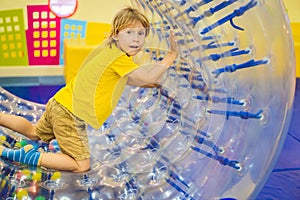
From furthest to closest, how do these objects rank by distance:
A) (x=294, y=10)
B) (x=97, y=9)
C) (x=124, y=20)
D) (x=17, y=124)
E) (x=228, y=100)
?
(x=294, y=10) → (x=97, y=9) → (x=17, y=124) → (x=124, y=20) → (x=228, y=100)

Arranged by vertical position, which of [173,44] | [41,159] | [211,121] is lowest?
[41,159]

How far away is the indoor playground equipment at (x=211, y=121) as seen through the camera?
0.84 meters

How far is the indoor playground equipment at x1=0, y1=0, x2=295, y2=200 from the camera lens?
2.77ft

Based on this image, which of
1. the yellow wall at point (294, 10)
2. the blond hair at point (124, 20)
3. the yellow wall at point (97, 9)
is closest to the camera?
the blond hair at point (124, 20)

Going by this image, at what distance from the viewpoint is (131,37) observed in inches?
38.3

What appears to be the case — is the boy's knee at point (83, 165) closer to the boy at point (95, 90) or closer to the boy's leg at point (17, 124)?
the boy at point (95, 90)

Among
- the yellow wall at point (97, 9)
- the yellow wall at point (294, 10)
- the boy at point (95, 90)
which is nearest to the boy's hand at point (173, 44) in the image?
the boy at point (95, 90)

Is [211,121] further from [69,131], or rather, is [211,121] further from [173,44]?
[69,131]

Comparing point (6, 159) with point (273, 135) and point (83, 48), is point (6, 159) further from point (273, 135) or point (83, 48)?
point (83, 48)

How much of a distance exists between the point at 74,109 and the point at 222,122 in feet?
1.20

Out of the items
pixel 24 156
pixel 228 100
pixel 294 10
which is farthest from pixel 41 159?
pixel 294 10

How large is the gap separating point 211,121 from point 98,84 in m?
0.28

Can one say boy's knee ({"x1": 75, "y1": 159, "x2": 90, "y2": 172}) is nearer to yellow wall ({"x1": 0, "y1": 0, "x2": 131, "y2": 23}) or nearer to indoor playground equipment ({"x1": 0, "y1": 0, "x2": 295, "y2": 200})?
indoor playground equipment ({"x1": 0, "y1": 0, "x2": 295, "y2": 200})

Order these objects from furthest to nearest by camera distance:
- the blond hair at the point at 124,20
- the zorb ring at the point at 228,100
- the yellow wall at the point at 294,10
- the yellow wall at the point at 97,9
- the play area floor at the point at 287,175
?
the yellow wall at the point at 294,10
the yellow wall at the point at 97,9
the play area floor at the point at 287,175
the blond hair at the point at 124,20
the zorb ring at the point at 228,100
